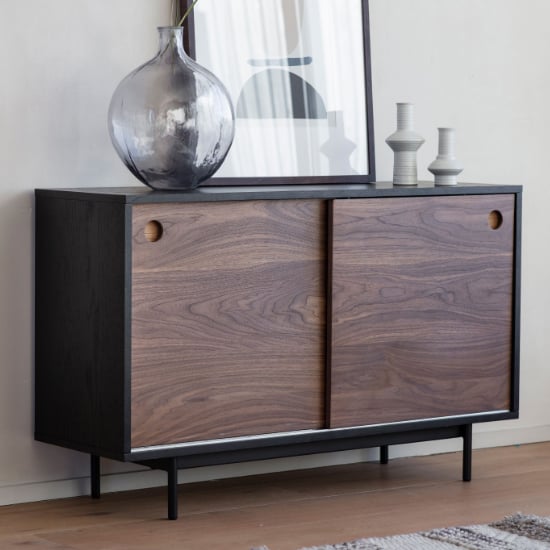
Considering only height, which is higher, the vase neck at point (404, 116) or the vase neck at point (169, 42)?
the vase neck at point (169, 42)

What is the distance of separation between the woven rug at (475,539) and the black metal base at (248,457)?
34cm

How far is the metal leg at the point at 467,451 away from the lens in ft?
10.5

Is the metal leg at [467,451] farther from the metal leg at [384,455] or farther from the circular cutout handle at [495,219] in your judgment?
the circular cutout handle at [495,219]

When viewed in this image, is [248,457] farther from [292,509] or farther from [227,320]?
[227,320]

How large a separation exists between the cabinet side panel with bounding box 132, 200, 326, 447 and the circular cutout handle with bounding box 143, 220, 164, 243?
10mm

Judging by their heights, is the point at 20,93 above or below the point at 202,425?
above

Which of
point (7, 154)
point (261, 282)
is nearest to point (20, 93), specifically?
point (7, 154)

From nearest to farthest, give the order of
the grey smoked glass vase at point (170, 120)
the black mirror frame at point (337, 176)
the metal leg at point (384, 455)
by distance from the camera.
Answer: the grey smoked glass vase at point (170, 120)
the black mirror frame at point (337, 176)
the metal leg at point (384, 455)

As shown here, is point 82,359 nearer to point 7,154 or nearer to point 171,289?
point 171,289

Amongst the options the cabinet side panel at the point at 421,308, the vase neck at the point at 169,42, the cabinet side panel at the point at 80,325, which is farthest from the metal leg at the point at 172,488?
the vase neck at the point at 169,42

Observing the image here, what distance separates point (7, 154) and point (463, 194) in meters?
1.12

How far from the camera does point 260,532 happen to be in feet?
8.90

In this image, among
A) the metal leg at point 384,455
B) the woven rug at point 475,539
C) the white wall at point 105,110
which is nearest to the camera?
the woven rug at point 475,539

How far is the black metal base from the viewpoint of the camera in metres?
2.78
